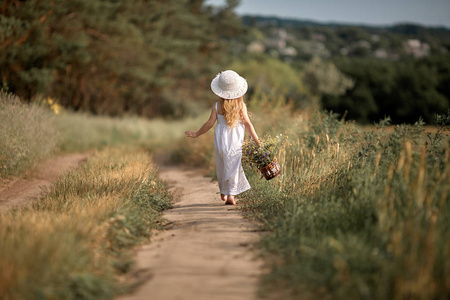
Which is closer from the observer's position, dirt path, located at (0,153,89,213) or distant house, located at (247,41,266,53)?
dirt path, located at (0,153,89,213)

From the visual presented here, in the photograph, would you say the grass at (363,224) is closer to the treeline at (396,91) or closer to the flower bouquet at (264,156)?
the flower bouquet at (264,156)

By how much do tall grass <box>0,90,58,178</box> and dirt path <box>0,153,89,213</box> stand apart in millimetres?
229

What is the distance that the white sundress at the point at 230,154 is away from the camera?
5809mm

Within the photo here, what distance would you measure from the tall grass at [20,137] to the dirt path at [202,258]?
3.83 meters

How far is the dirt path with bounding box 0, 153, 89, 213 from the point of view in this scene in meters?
6.38

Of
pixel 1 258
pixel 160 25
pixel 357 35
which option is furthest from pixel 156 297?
pixel 357 35

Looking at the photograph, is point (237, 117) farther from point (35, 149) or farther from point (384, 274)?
point (35, 149)

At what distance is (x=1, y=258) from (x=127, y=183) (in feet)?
9.22

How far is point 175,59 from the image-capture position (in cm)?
2931

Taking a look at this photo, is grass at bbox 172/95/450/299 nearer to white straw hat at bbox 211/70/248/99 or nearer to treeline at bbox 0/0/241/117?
white straw hat at bbox 211/70/248/99

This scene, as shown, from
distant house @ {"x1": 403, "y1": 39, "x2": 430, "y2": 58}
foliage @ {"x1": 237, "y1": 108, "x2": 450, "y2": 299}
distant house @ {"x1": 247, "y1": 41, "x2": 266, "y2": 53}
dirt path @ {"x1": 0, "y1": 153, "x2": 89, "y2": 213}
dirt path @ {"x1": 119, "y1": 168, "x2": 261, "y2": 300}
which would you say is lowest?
dirt path @ {"x1": 0, "y1": 153, "x2": 89, "y2": 213}

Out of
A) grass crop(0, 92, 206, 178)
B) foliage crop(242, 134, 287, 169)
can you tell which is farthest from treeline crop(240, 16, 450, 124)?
foliage crop(242, 134, 287, 169)

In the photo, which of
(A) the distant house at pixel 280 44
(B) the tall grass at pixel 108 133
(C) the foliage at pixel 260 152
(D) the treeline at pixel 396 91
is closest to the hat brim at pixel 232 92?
(C) the foliage at pixel 260 152

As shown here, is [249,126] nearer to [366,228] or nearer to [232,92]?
[232,92]
